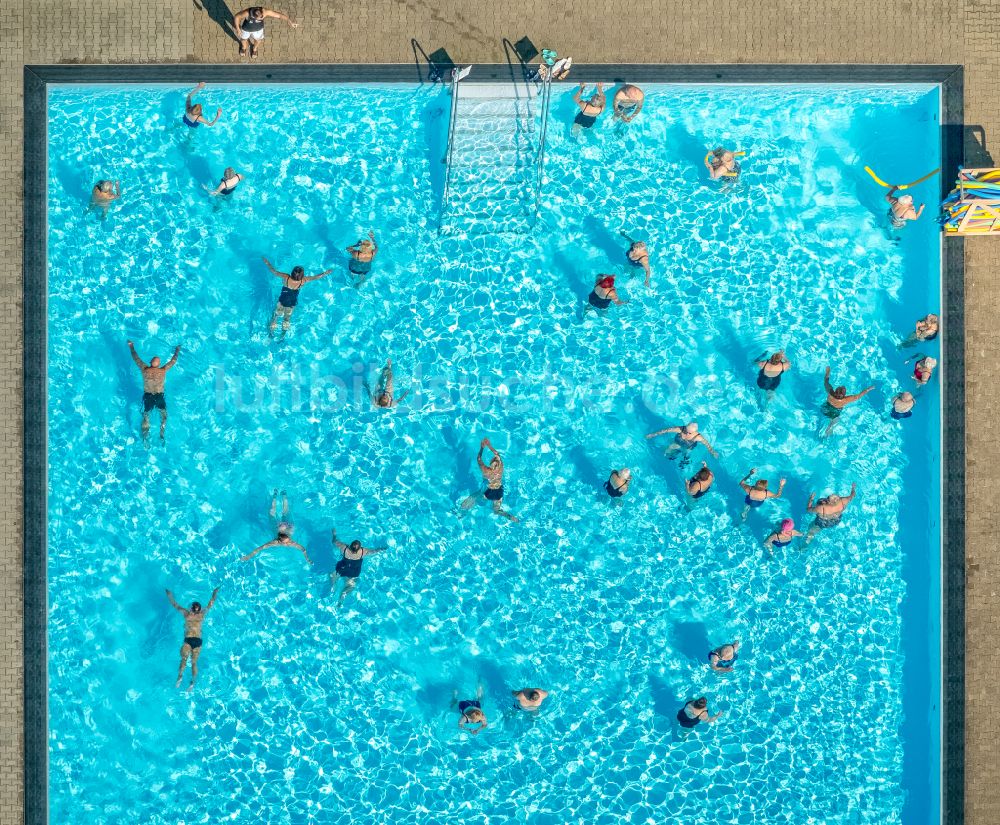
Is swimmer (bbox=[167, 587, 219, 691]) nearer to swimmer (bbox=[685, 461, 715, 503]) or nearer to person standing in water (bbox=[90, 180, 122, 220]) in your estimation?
person standing in water (bbox=[90, 180, 122, 220])

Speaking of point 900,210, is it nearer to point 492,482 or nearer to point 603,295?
point 603,295

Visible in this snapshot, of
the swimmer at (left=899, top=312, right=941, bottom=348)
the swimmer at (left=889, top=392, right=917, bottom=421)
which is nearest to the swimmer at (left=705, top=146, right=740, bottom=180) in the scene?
the swimmer at (left=899, top=312, right=941, bottom=348)

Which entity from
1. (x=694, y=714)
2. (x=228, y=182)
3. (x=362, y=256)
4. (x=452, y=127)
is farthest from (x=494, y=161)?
(x=694, y=714)

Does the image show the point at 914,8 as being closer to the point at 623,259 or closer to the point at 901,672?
the point at 623,259

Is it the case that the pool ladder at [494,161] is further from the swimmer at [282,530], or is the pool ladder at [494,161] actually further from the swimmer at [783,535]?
the swimmer at [783,535]

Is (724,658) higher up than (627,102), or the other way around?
(627,102)

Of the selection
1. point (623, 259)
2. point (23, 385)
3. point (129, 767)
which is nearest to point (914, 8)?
point (623, 259)
